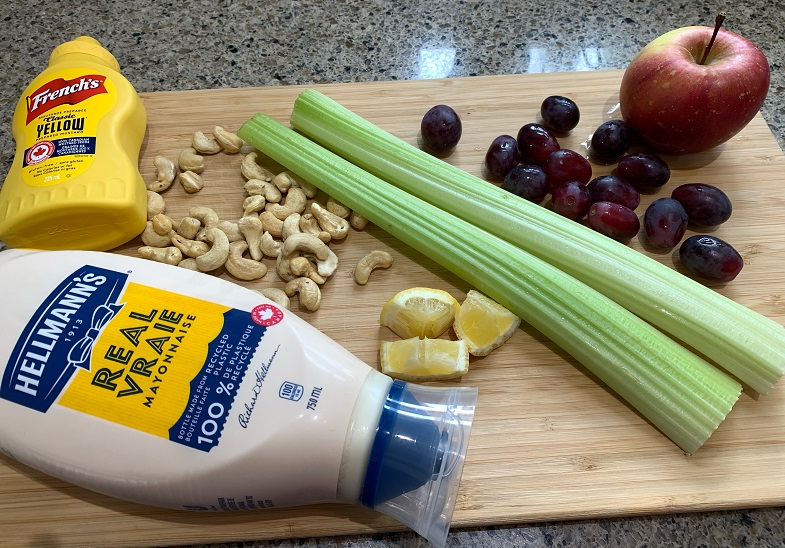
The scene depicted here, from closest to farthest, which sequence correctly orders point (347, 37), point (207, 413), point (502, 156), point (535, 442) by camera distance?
point (207, 413) < point (535, 442) < point (502, 156) < point (347, 37)

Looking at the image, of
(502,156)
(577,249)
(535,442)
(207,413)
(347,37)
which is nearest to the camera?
(207,413)

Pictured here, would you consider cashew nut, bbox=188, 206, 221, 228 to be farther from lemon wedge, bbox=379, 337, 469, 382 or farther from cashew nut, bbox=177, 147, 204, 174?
lemon wedge, bbox=379, 337, 469, 382

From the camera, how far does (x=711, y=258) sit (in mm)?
875

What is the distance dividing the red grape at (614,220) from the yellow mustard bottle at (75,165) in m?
0.70

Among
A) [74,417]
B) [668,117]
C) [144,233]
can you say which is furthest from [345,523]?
[668,117]

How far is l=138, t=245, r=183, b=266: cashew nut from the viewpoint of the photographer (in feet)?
3.01

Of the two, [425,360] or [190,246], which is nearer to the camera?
[425,360]

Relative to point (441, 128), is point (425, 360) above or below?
below

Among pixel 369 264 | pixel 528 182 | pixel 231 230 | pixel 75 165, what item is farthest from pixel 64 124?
pixel 528 182

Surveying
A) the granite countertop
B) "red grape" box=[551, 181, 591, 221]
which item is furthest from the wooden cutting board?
the granite countertop

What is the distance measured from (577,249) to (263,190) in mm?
509

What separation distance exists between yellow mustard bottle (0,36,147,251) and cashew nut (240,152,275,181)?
0.16 meters

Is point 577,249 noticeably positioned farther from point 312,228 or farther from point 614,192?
point 312,228

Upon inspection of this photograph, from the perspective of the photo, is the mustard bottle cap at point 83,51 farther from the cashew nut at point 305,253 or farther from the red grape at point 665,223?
the red grape at point 665,223
